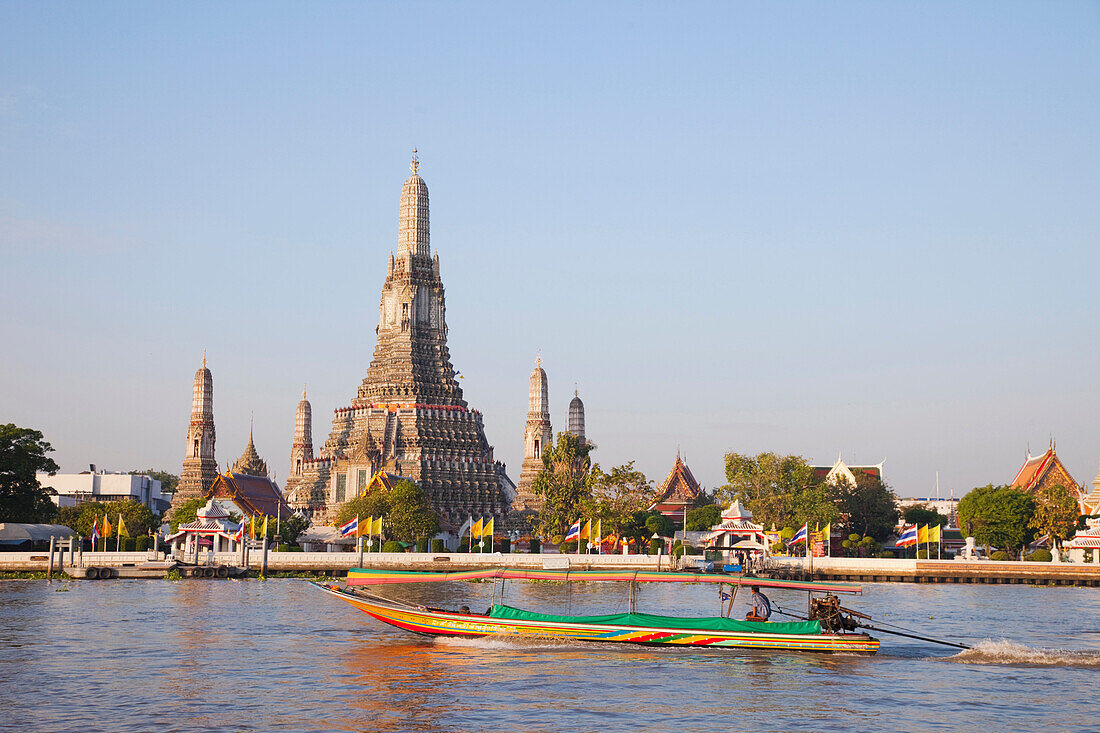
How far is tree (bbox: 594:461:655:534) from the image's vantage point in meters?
100

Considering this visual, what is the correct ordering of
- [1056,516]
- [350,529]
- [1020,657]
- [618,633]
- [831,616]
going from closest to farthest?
[831,616]
[618,633]
[1020,657]
[350,529]
[1056,516]

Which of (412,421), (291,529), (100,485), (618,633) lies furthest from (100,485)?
(618,633)

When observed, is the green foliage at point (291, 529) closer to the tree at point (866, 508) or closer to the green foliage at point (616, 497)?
the green foliage at point (616, 497)

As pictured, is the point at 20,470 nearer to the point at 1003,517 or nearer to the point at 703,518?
the point at 703,518

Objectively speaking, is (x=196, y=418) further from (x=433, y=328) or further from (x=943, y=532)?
(x=943, y=532)

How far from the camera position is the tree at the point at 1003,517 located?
329 feet

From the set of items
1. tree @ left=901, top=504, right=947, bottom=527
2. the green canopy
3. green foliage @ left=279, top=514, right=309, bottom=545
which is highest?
tree @ left=901, top=504, right=947, bottom=527

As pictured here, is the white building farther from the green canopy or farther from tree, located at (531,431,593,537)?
the green canopy

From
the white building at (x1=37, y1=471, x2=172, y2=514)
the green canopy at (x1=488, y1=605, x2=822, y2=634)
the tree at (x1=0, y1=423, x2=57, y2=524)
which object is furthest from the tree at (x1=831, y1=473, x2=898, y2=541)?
the white building at (x1=37, y1=471, x2=172, y2=514)

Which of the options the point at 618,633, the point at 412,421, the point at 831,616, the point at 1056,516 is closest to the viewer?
the point at 831,616

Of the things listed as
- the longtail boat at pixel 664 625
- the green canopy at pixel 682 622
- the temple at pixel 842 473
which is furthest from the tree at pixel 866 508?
the green canopy at pixel 682 622

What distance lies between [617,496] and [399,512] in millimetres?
18263

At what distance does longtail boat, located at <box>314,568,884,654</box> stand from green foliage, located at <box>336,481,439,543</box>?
180 feet

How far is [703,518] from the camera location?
129125mm
